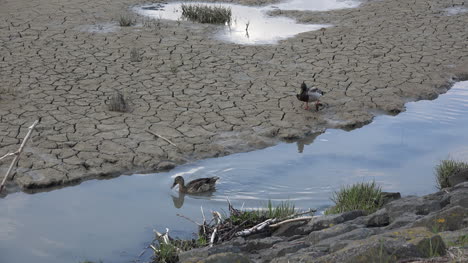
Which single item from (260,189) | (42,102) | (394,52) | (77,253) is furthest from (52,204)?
(394,52)

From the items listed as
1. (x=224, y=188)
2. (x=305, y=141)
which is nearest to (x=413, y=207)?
(x=224, y=188)

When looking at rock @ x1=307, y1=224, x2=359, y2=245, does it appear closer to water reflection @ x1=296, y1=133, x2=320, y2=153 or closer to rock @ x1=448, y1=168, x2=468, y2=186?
rock @ x1=448, y1=168, x2=468, y2=186

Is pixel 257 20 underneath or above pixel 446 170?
above

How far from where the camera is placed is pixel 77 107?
11609 mm

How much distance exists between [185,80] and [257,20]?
5.35m

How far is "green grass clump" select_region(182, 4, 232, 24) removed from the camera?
1716 centimetres

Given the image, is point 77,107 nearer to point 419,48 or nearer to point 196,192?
point 196,192

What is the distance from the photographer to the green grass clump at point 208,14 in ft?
56.3

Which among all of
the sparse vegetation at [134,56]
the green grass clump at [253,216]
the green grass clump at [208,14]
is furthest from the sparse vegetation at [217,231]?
the green grass clump at [208,14]

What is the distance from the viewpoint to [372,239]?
518 cm

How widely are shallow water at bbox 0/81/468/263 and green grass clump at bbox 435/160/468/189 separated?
0.57ft

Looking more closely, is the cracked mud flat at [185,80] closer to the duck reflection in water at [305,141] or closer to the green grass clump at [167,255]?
the duck reflection in water at [305,141]

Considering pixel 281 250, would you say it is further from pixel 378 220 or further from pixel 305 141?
pixel 305 141

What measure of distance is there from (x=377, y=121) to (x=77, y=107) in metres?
4.93
